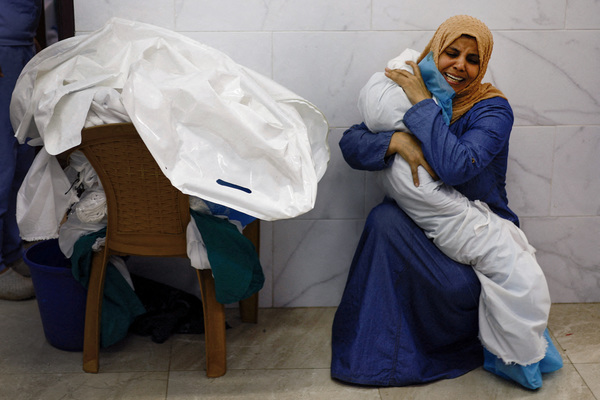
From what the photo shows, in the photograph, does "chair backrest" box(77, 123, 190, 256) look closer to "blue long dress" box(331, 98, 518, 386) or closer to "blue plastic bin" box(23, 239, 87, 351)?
"blue plastic bin" box(23, 239, 87, 351)

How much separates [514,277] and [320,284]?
801 millimetres

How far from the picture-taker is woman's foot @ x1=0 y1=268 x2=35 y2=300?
100 inches

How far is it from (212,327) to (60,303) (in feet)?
1.68

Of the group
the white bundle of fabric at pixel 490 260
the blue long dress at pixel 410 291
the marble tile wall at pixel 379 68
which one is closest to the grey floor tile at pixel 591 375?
the white bundle of fabric at pixel 490 260

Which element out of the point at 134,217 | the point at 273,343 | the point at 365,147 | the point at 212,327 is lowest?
the point at 273,343

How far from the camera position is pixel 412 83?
6.70 ft

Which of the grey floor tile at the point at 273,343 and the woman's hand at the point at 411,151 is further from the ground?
the woman's hand at the point at 411,151

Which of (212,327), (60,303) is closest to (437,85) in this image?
(212,327)

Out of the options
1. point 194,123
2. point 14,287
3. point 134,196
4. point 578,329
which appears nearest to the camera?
point 194,123

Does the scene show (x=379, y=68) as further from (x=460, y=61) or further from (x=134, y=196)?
(x=134, y=196)

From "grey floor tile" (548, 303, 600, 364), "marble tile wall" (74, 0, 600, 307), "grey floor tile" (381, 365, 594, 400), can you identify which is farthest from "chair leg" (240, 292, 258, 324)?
"grey floor tile" (548, 303, 600, 364)

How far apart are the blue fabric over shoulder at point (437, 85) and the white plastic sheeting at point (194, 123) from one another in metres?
0.43

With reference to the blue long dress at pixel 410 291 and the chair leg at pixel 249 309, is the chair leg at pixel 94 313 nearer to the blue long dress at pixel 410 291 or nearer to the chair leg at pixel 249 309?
the chair leg at pixel 249 309

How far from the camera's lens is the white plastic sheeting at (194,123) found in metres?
1.73
